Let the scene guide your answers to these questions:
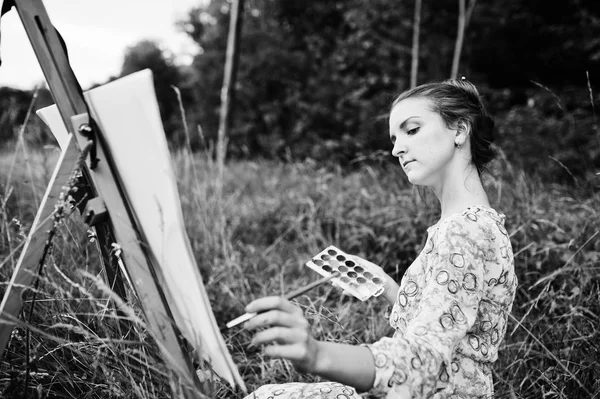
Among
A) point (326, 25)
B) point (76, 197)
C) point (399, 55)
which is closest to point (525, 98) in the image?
point (399, 55)

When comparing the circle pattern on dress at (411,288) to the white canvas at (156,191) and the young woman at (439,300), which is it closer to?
the young woman at (439,300)

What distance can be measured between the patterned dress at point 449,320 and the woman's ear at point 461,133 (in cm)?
20

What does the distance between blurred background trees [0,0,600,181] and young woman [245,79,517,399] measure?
Result: 6.23 m

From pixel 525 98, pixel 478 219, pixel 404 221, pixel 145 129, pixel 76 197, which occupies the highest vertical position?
pixel 145 129

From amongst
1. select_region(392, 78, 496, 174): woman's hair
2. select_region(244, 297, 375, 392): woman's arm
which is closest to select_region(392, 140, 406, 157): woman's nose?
select_region(392, 78, 496, 174): woman's hair

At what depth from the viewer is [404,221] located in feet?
8.98

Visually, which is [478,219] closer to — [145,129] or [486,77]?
[145,129]

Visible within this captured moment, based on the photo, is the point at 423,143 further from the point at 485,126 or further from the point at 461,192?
the point at 485,126

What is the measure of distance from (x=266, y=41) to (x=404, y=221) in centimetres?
1345

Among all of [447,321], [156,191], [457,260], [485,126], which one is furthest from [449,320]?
[485,126]

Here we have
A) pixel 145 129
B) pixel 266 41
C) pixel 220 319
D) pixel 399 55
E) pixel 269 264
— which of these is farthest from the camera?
pixel 266 41

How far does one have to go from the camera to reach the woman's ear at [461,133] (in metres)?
1.16

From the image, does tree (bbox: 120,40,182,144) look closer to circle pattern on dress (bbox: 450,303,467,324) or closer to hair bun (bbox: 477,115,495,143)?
hair bun (bbox: 477,115,495,143)

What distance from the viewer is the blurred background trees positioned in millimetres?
9258
